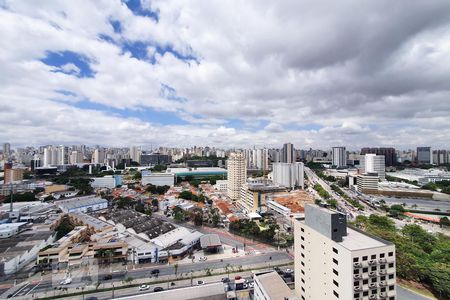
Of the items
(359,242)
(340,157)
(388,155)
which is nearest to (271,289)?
(359,242)

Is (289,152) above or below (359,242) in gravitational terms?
above

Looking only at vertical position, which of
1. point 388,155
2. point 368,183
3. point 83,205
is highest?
point 388,155

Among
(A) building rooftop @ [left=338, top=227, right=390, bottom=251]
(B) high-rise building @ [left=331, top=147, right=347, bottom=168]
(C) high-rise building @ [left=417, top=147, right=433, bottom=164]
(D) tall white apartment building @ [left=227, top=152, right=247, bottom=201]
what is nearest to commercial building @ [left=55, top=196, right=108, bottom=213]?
(D) tall white apartment building @ [left=227, top=152, right=247, bottom=201]

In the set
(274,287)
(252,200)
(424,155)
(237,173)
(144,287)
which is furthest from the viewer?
(424,155)

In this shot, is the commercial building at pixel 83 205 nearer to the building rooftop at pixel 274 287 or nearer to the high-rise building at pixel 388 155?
the building rooftop at pixel 274 287

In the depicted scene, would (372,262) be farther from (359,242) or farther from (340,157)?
(340,157)

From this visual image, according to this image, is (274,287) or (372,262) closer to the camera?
(372,262)

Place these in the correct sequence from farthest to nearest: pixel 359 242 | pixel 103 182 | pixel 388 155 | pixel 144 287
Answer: pixel 388 155 → pixel 103 182 → pixel 144 287 → pixel 359 242

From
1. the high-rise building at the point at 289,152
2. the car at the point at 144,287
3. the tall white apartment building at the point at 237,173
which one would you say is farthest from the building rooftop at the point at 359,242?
the high-rise building at the point at 289,152
